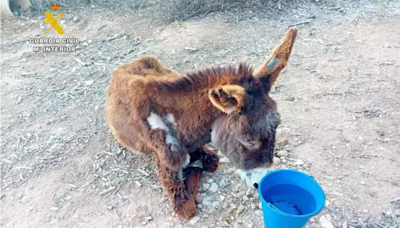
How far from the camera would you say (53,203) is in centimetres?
296

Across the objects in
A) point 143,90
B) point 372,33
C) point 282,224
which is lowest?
point 372,33

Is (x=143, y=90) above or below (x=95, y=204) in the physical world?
above

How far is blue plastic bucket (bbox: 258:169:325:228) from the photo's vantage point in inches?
94.7

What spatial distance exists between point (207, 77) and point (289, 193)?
0.94 meters

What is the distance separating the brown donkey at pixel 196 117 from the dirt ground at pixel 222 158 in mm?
344

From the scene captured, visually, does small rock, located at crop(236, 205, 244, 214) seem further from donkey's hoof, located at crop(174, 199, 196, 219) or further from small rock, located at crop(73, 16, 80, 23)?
small rock, located at crop(73, 16, 80, 23)

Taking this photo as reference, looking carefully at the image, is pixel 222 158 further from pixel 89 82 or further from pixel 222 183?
pixel 89 82

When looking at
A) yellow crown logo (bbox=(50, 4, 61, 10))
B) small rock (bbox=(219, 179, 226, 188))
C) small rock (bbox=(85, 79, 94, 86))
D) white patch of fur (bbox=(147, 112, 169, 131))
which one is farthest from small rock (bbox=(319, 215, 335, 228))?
yellow crown logo (bbox=(50, 4, 61, 10))

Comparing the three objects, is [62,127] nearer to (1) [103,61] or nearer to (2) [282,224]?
(1) [103,61]

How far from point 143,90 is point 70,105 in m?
1.63

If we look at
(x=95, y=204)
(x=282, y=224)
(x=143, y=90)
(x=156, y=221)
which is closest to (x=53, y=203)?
(x=95, y=204)

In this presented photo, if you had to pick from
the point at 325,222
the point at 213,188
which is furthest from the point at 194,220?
the point at 325,222

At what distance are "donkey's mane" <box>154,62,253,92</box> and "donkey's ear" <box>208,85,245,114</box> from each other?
23cm

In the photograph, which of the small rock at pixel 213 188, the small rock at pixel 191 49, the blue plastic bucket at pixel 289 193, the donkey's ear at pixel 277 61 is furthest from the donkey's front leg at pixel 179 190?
the small rock at pixel 191 49
